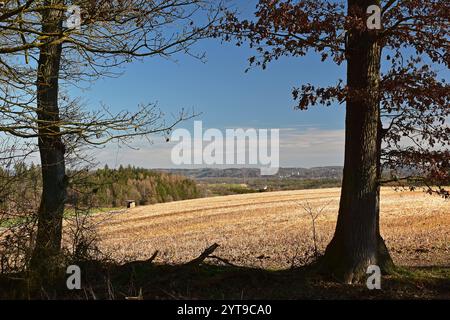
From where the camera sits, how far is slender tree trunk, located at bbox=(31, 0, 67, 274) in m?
8.71

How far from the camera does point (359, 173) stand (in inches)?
360

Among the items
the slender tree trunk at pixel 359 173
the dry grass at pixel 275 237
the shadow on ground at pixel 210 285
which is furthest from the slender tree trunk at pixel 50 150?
the slender tree trunk at pixel 359 173

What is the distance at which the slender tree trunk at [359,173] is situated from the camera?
29.8ft

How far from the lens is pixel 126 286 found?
803cm

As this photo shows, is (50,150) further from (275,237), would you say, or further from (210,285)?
(275,237)

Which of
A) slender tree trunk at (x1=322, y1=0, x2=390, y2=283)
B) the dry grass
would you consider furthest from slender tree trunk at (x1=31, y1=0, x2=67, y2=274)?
slender tree trunk at (x1=322, y1=0, x2=390, y2=283)

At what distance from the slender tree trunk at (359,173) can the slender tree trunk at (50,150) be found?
5.35 metres

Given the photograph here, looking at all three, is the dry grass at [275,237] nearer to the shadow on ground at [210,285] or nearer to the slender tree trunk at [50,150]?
the slender tree trunk at [50,150]

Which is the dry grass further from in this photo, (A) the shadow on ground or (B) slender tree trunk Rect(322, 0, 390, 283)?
(B) slender tree trunk Rect(322, 0, 390, 283)

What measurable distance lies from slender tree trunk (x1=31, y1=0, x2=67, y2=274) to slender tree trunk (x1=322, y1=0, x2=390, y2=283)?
5.35 m

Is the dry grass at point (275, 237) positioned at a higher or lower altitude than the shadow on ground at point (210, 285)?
lower
